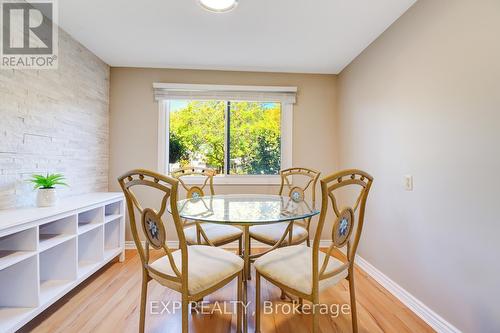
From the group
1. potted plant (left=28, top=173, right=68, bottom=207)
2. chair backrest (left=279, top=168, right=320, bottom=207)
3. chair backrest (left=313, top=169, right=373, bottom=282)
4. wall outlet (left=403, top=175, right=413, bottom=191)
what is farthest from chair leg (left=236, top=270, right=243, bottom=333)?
potted plant (left=28, top=173, right=68, bottom=207)

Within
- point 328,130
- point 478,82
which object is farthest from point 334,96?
point 478,82

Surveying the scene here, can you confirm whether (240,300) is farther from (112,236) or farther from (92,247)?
(112,236)

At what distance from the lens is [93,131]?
2.71 meters

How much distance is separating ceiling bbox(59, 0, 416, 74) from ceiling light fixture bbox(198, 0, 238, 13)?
0.17m

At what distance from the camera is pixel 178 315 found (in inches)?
68.6

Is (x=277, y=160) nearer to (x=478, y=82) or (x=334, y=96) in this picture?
(x=334, y=96)

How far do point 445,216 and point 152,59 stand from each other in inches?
119

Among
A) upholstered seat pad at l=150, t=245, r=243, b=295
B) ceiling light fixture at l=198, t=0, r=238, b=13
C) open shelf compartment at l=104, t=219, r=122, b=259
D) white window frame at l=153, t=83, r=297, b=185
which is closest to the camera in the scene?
upholstered seat pad at l=150, t=245, r=243, b=295

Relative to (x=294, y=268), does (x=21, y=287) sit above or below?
below

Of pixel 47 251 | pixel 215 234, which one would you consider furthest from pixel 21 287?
pixel 215 234

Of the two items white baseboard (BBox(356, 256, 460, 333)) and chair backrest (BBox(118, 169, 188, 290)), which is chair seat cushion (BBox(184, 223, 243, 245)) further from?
white baseboard (BBox(356, 256, 460, 333))

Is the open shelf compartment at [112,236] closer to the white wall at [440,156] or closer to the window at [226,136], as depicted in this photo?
the window at [226,136]

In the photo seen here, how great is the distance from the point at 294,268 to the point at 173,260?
64cm

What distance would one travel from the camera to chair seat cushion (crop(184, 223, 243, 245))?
197cm
